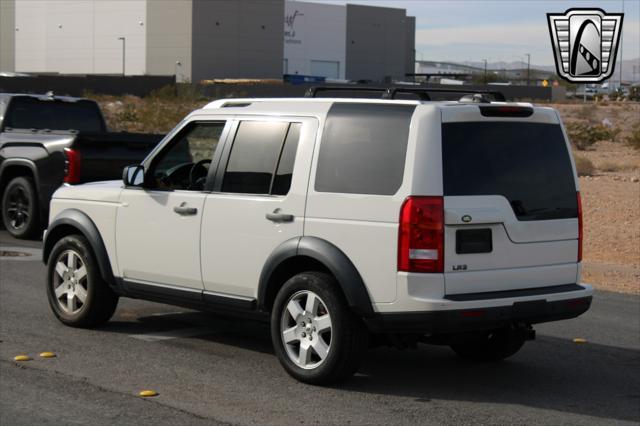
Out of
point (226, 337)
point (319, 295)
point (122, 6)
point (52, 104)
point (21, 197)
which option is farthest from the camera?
point (122, 6)

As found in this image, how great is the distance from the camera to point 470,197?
6969 mm

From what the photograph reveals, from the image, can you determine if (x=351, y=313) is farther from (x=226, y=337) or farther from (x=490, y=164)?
(x=226, y=337)

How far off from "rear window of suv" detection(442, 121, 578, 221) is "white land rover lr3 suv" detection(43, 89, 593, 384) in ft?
0.03

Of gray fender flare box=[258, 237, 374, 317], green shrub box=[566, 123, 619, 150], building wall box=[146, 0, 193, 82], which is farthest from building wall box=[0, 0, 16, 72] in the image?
gray fender flare box=[258, 237, 374, 317]

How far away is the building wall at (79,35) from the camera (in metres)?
87.8

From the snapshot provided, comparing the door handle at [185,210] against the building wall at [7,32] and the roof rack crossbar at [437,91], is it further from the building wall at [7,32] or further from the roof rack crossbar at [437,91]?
the building wall at [7,32]

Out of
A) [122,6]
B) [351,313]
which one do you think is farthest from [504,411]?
[122,6]

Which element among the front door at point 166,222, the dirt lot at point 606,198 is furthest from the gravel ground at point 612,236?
the front door at point 166,222

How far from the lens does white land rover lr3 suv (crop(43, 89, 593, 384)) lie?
→ 6.88 metres

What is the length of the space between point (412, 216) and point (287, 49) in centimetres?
10088

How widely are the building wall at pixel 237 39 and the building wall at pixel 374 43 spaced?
19186 mm

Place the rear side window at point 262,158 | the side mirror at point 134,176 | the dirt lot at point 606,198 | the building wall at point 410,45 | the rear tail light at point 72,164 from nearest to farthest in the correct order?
the rear side window at point 262,158
the side mirror at point 134,176
the rear tail light at point 72,164
the dirt lot at point 606,198
the building wall at point 410,45

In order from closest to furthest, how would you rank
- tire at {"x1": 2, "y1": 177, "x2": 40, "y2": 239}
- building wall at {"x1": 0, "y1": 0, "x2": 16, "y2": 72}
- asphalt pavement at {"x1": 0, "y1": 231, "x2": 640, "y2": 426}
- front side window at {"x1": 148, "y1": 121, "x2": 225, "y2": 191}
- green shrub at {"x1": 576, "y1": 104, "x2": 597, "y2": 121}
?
asphalt pavement at {"x1": 0, "y1": 231, "x2": 640, "y2": 426}, front side window at {"x1": 148, "y1": 121, "x2": 225, "y2": 191}, tire at {"x1": 2, "y1": 177, "x2": 40, "y2": 239}, green shrub at {"x1": 576, "y1": 104, "x2": 597, "y2": 121}, building wall at {"x1": 0, "y1": 0, "x2": 16, "y2": 72}

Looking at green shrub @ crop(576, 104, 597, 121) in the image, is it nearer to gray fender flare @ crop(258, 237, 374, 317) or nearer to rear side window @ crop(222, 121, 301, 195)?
rear side window @ crop(222, 121, 301, 195)
